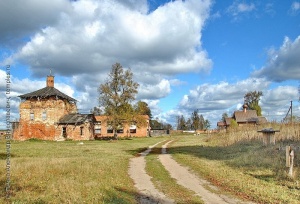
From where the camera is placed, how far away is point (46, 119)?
57.5 metres

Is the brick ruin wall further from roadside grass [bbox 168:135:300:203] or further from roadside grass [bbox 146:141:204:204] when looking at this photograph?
roadside grass [bbox 146:141:204:204]

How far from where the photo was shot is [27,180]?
13.5 m

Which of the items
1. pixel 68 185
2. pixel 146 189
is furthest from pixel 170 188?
pixel 68 185

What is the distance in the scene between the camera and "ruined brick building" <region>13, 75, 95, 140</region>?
57.4 m

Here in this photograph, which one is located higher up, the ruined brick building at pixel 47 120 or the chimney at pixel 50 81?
the chimney at pixel 50 81

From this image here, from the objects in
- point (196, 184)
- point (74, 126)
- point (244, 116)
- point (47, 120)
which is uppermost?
point (244, 116)

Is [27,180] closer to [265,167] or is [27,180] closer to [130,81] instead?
[265,167]

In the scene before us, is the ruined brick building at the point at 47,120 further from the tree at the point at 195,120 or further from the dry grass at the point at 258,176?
the tree at the point at 195,120

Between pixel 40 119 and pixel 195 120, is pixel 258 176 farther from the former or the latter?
pixel 195 120

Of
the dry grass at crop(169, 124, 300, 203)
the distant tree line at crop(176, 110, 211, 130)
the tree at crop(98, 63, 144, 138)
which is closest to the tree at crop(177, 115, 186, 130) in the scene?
the distant tree line at crop(176, 110, 211, 130)

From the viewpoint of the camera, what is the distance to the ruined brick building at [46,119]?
57406 millimetres

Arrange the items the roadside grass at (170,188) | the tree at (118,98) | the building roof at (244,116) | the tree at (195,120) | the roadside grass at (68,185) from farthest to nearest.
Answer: the tree at (195,120) → the building roof at (244,116) → the tree at (118,98) → the roadside grass at (170,188) → the roadside grass at (68,185)

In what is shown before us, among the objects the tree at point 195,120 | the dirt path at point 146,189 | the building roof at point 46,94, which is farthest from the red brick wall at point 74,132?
Result: the tree at point 195,120

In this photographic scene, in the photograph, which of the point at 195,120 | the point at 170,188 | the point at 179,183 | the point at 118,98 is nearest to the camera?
the point at 170,188
